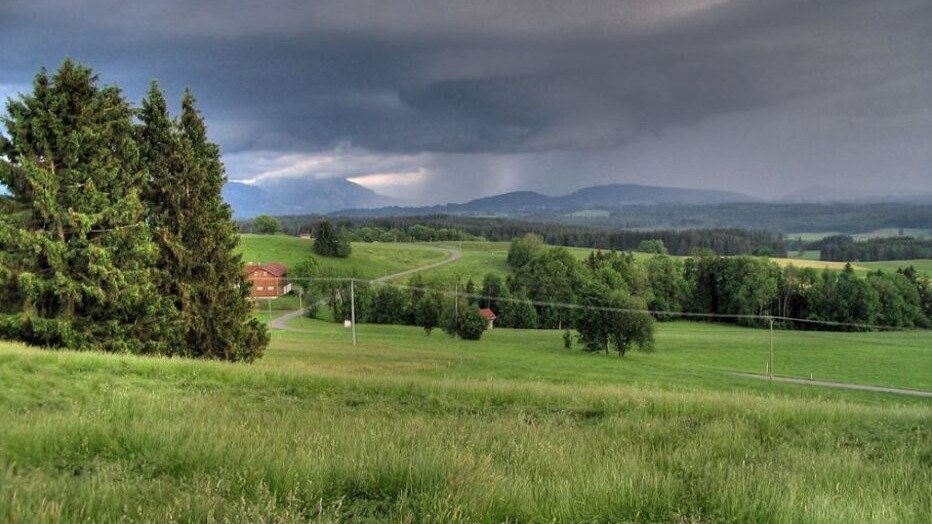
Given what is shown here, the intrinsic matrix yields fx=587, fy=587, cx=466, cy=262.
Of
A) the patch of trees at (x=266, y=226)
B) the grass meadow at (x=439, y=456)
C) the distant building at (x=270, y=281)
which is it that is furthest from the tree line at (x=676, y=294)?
the patch of trees at (x=266, y=226)

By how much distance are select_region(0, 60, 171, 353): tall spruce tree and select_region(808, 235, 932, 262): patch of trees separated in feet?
578

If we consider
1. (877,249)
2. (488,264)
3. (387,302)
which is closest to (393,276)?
(387,302)

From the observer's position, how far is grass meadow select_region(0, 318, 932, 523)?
373 cm

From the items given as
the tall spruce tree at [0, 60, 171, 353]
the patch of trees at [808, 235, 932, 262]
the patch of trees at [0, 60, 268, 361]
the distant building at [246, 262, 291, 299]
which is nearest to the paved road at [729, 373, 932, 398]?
the patch of trees at [0, 60, 268, 361]

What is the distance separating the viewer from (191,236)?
28750 mm

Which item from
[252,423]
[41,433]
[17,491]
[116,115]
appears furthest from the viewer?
[116,115]

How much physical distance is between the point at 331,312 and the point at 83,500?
94224 millimetres

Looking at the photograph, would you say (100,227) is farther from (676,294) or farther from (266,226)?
(266,226)

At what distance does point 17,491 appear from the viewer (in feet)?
11.7

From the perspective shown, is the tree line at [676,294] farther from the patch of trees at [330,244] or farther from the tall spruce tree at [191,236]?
the tall spruce tree at [191,236]

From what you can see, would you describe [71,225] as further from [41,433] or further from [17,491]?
[17,491]

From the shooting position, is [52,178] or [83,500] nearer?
[83,500]

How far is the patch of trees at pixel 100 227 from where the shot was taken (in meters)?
22.2

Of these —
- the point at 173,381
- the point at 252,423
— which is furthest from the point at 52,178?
the point at 252,423
